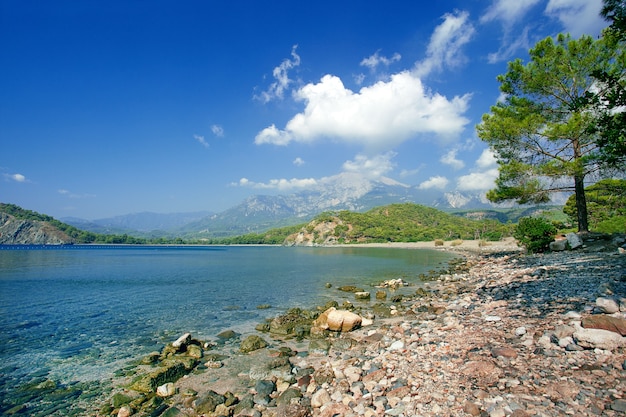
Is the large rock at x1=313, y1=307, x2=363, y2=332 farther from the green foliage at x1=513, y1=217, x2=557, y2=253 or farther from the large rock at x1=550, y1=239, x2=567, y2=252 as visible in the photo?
the green foliage at x1=513, y1=217, x2=557, y2=253

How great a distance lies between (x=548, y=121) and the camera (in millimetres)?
28656

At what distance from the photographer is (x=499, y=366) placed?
23.4 feet

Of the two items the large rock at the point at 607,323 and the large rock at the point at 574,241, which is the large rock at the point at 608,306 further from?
the large rock at the point at 574,241

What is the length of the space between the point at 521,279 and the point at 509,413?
17.2 meters

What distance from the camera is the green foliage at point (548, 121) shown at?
1011 inches

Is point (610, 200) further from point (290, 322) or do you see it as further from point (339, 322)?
point (290, 322)

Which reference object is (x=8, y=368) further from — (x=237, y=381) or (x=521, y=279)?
(x=521, y=279)

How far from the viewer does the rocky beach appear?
594 cm

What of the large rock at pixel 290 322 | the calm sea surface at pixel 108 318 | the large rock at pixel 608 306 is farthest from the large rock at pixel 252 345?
the large rock at pixel 608 306

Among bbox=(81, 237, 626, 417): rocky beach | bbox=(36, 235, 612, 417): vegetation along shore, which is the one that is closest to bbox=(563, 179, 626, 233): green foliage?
bbox=(36, 235, 612, 417): vegetation along shore

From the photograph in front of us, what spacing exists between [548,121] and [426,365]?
3038 cm

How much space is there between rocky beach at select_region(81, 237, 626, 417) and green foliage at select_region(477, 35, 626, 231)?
13.4m

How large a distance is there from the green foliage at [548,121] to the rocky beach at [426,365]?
44.0ft

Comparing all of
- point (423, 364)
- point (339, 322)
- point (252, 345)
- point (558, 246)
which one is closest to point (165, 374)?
point (252, 345)
